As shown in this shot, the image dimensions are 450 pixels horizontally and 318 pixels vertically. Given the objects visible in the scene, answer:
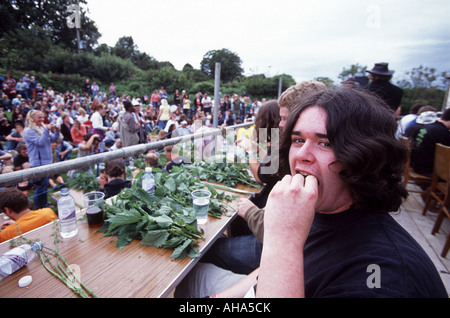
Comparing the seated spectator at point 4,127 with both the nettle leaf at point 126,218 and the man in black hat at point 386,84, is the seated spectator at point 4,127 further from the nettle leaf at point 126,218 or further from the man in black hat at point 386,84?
the man in black hat at point 386,84

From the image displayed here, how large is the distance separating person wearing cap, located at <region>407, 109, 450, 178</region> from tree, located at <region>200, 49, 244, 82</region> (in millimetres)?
49299

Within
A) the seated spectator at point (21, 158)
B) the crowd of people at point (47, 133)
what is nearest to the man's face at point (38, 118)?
the crowd of people at point (47, 133)

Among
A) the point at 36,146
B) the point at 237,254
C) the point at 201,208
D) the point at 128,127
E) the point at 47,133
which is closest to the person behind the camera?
the point at 201,208

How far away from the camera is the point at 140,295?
3.51 ft

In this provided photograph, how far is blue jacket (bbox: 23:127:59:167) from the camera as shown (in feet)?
16.6

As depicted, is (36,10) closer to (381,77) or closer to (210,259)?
(210,259)

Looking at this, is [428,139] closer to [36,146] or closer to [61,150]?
[36,146]

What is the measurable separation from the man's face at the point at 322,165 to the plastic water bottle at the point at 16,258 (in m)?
1.52

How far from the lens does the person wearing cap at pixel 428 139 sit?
13.2 feet

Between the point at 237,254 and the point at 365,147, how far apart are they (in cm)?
138

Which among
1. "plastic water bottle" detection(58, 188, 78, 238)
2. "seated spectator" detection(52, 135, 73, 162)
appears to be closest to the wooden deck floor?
"plastic water bottle" detection(58, 188, 78, 238)

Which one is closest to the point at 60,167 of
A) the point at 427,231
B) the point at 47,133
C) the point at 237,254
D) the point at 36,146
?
the point at 237,254

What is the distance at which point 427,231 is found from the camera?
3.62 metres
